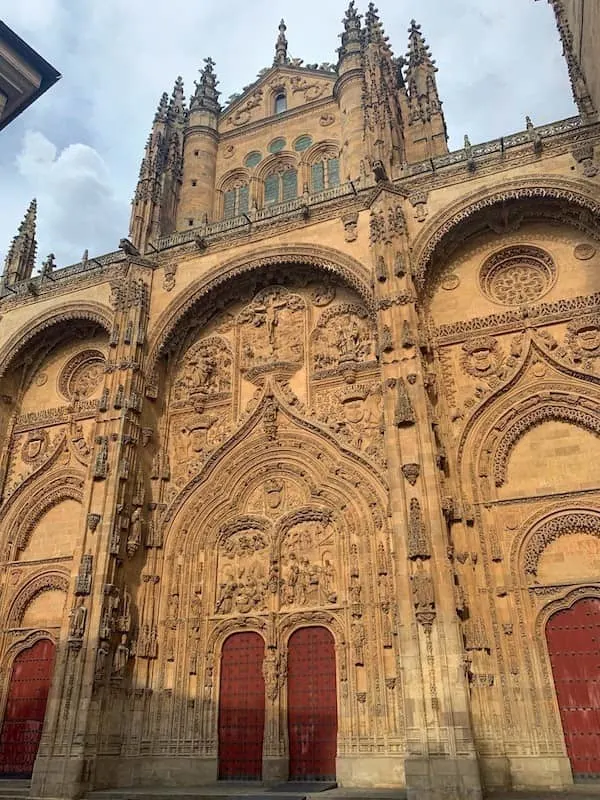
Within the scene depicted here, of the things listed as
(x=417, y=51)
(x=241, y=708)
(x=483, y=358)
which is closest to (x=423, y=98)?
(x=417, y=51)

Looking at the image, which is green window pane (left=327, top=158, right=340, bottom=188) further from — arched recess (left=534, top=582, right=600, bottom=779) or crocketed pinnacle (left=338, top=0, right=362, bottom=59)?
arched recess (left=534, top=582, right=600, bottom=779)

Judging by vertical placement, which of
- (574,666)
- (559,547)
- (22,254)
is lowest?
(574,666)

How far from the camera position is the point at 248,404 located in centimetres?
1598

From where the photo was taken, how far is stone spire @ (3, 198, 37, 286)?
2066 cm

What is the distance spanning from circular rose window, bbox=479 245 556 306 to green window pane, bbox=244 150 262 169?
1086 centimetres

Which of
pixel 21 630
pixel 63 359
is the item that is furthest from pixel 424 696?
pixel 63 359

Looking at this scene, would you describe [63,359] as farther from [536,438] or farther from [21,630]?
[536,438]

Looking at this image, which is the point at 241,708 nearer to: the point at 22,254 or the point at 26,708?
the point at 26,708

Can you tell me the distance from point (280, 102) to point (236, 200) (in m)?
4.82

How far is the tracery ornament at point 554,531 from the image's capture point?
11984 mm

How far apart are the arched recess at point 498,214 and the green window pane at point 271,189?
8311 mm

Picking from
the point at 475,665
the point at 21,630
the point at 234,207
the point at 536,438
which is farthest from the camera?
the point at 234,207

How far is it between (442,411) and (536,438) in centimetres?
195

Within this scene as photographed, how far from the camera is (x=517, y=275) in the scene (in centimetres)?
1490
